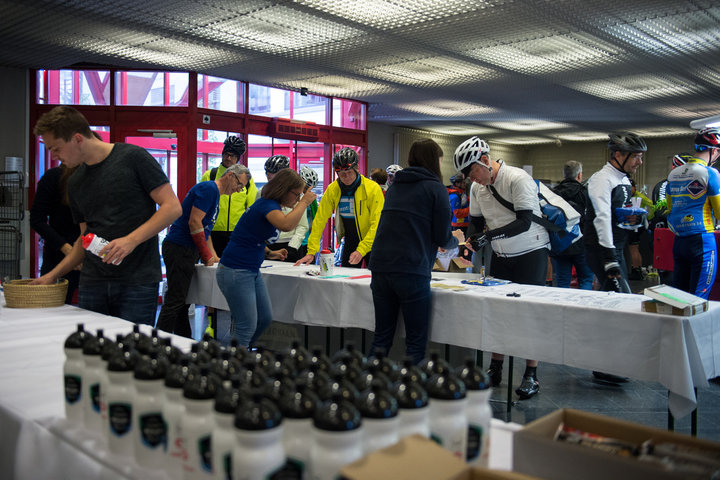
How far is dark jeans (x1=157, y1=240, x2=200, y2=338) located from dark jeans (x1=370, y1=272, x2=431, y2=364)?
1660 mm

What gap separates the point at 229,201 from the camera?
512cm

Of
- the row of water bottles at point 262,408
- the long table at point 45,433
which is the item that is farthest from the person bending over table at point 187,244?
the row of water bottles at point 262,408

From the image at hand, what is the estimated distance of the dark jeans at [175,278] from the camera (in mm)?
4008

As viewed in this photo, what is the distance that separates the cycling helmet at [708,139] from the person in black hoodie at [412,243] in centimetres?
217

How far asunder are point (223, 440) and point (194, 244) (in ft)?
10.8

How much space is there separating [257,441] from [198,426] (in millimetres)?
168

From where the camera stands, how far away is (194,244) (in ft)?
13.3

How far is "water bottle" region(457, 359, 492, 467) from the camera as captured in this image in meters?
1.00

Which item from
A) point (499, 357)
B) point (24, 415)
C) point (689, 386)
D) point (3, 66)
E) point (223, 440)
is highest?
point (3, 66)

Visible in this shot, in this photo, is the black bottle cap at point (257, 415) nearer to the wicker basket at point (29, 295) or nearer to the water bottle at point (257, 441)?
the water bottle at point (257, 441)

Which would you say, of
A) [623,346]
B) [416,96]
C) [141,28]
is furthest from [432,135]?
[623,346]

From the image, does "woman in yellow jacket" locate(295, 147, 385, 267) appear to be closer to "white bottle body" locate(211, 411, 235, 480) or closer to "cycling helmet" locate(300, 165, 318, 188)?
"cycling helmet" locate(300, 165, 318, 188)

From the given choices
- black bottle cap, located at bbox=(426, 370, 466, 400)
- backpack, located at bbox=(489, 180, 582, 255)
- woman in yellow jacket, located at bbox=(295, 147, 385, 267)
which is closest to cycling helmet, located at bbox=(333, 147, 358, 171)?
woman in yellow jacket, located at bbox=(295, 147, 385, 267)

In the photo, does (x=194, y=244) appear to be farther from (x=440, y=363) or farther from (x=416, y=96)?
(x=416, y=96)
